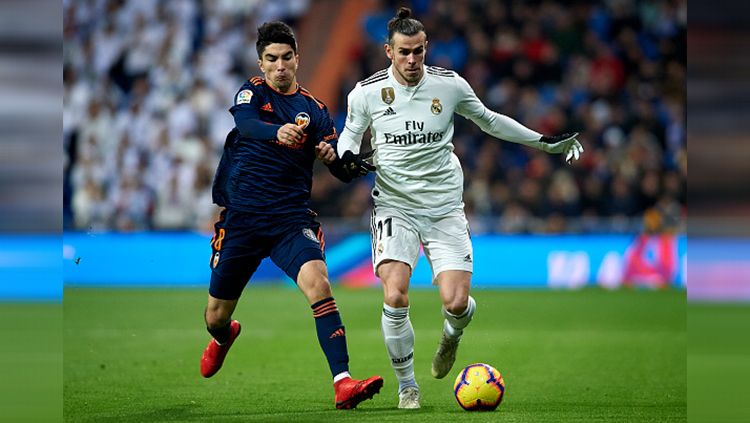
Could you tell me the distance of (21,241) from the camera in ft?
9.83

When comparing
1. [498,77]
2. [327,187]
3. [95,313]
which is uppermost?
[498,77]

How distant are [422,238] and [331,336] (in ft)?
3.45

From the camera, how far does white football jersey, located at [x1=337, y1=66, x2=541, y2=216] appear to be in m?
7.25

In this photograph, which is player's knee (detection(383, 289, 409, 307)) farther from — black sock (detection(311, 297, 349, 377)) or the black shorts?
the black shorts

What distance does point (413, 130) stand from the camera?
7.25m

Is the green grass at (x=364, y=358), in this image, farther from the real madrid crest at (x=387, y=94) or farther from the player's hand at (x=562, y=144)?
the real madrid crest at (x=387, y=94)

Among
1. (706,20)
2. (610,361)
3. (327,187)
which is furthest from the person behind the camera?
(327,187)

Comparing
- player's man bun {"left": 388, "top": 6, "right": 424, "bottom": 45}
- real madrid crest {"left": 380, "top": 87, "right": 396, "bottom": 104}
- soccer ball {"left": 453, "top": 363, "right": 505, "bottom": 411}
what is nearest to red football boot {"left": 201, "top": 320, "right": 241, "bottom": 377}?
soccer ball {"left": 453, "top": 363, "right": 505, "bottom": 411}

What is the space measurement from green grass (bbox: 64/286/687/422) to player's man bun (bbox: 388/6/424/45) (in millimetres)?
2438

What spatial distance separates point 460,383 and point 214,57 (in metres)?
15.8

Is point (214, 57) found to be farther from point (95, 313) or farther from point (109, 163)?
point (95, 313)

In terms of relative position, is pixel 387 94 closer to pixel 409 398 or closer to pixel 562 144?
pixel 562 144

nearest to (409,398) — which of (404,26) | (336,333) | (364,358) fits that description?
(336,333)

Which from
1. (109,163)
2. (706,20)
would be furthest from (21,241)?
(109,163)
